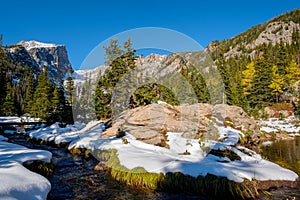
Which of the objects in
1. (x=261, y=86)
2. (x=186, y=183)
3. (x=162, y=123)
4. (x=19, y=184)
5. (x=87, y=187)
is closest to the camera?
(x=19, y=184)

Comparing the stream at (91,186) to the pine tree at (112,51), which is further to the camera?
the pine tree at (112,51)

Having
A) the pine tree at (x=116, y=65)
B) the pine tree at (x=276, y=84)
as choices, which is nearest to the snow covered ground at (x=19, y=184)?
the pine tree at (x=116, y=65)

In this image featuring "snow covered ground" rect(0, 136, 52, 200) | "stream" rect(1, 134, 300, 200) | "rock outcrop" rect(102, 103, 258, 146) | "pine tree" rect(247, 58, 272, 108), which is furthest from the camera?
"pine tree" rect(247, 58, 272, 108)

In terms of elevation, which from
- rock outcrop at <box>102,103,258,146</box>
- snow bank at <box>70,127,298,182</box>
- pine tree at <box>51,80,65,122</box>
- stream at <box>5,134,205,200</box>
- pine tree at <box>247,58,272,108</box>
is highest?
pine tree at <box>247,58,272,108</box>

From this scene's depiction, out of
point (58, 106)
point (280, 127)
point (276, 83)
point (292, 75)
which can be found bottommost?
point (280, 127)

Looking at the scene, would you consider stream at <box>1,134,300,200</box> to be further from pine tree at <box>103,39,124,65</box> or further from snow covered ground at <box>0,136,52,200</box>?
pine tree at <box>103,39,124,65</box>

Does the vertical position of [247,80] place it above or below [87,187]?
above

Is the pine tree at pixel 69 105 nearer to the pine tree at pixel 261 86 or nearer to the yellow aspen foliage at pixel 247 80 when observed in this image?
the pine tree at pixel 261 86

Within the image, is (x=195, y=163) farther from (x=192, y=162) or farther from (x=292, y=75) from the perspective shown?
A: (x=292, y=75)

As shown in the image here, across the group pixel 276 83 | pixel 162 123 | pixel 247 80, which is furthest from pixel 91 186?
pixel 247 80

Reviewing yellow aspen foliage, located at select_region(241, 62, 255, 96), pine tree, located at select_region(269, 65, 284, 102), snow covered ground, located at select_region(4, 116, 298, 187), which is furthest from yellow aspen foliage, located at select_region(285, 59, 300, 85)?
snow covered ground, located at select_region(4, 116, 298, 187)

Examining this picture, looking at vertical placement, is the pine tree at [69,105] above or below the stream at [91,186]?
above

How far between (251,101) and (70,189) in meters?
45.5

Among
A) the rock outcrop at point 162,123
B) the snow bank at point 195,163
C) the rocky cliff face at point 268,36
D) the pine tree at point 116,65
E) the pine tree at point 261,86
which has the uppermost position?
the rocky cliff face at point 268,36
